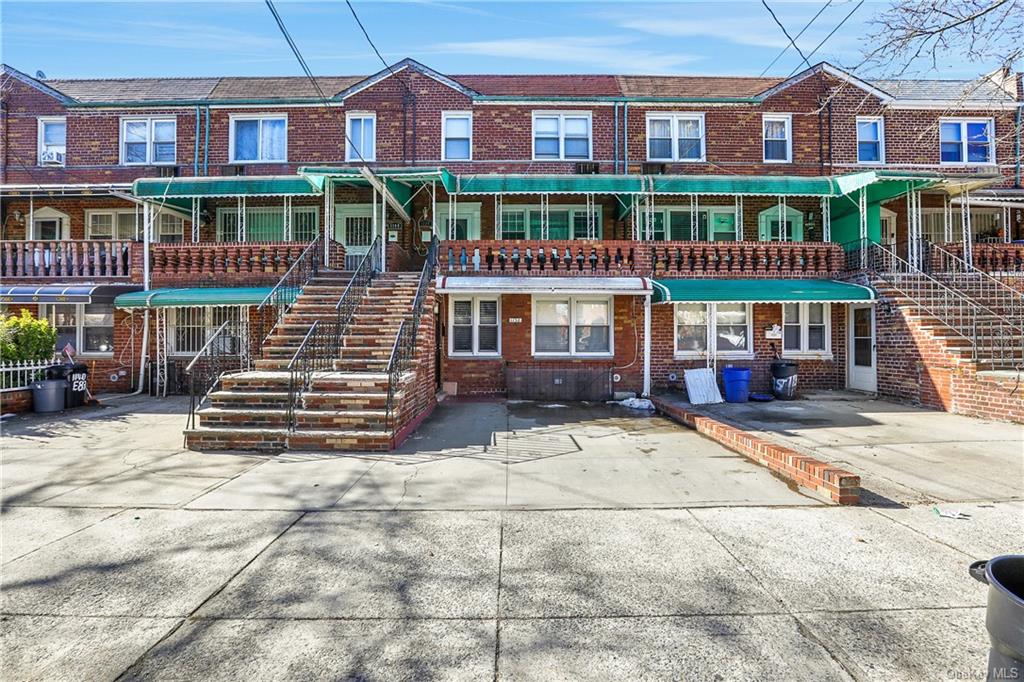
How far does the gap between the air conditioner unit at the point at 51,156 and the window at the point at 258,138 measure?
18.4ft

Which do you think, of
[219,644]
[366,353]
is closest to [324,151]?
[366,353]

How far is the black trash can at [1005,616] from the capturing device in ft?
5.51

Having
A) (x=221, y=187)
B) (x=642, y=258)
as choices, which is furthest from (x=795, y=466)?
(x=221, y=187)

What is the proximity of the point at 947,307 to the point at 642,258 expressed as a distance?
22.4 ft

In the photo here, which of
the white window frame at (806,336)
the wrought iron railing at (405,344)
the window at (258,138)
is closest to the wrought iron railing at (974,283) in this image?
the white window frame at (806,336)

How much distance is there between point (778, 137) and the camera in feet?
52.6

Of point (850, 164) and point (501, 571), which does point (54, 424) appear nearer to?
point (501, 571)

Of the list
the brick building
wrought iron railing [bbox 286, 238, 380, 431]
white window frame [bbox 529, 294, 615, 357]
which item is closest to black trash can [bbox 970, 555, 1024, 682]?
the brick building

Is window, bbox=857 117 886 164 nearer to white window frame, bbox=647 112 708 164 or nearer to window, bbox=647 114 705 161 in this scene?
white window frame, bbox=647 112 708 164

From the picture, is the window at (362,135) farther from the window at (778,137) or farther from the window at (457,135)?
the window at (778,137)

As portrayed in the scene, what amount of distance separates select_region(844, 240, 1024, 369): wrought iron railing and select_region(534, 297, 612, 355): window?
6.79 m

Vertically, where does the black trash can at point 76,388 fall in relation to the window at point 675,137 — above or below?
below

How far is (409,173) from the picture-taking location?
12.3m

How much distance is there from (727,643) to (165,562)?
12.8 feet
